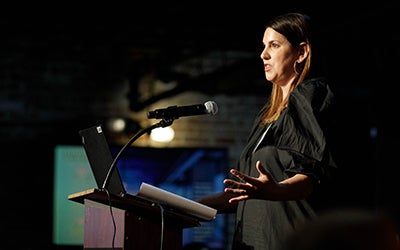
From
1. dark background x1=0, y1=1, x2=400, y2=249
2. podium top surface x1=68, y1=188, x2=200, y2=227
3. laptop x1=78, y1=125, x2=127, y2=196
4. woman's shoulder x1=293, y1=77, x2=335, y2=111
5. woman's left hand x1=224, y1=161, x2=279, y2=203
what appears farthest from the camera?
dark background x1=0, y1=1, x2=400, y2=249

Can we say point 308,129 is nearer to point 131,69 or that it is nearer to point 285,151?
point 285,151

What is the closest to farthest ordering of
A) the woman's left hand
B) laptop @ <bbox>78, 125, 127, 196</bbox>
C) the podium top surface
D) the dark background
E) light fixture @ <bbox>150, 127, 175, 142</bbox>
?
the woman's left hand
the podium top surface
laptop @ <bbox>78, 125, 127, 196</bbox>
the dark background
light fixture @ <bbox>150, 127, 175, 142</bbox>

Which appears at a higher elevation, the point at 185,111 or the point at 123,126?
the point at 123,126

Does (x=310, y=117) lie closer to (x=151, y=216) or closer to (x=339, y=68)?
(x=151, y=216)

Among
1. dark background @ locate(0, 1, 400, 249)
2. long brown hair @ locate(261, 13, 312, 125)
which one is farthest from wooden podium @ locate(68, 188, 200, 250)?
dark background @ locate(0, 1, 400, 249)

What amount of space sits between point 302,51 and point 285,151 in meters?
0.37

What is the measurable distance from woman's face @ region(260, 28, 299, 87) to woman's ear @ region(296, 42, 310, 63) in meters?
0.01

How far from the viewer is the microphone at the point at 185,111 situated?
6.99ft

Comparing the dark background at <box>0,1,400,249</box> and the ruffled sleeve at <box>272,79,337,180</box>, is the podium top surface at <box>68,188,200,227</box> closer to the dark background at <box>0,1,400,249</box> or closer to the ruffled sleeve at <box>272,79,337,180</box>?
the ruffled sleeve at <box>272,79,337,180</box>

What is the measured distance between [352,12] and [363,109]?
1.13 meters

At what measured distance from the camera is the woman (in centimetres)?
190

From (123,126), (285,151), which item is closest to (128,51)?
(123,126)

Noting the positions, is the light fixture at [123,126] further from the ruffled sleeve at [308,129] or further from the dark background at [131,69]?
the ruffled sleeve at [308,129]

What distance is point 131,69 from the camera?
19.2 ft
